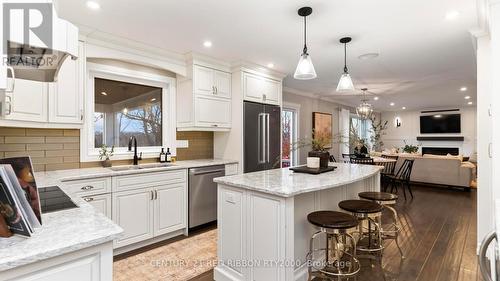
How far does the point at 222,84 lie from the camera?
154 inches

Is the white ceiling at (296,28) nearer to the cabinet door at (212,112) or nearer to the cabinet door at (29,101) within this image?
the cabinet door at (212,112)

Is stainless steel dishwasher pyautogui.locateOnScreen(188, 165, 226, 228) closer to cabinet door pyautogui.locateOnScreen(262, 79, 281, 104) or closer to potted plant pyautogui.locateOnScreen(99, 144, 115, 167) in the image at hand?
potted plant pyautogui.locateOnScreen(99, 144, 115, 167)

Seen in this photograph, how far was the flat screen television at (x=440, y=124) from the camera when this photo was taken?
9742 mm

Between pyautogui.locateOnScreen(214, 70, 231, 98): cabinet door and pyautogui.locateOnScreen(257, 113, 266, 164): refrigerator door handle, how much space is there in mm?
644

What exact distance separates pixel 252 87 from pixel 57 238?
11.1 ft

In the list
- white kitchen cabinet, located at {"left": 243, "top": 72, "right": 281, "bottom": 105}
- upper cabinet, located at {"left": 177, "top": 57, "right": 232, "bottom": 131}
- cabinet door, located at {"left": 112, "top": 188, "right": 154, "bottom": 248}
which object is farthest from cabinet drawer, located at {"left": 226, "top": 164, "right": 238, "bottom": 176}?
cabinet door, located at {"left": 112, "top": 188, "right": 154, "bottom": 248}

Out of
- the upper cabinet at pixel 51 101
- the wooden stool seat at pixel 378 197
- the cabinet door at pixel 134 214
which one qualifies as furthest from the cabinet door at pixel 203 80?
the wooden stool seat at pixel 378 197

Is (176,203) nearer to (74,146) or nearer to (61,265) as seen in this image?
(74,146)

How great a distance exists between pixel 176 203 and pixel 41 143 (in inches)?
62.5

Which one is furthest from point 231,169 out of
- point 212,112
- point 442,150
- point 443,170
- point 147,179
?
point 442,150

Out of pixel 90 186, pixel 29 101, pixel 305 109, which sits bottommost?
pixel 90 186

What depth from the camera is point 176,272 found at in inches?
94.3

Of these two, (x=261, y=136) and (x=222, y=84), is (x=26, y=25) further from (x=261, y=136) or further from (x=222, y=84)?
(x=261, y=136)

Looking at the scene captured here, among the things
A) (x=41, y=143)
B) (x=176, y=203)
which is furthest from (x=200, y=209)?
(x=41, y=143)
